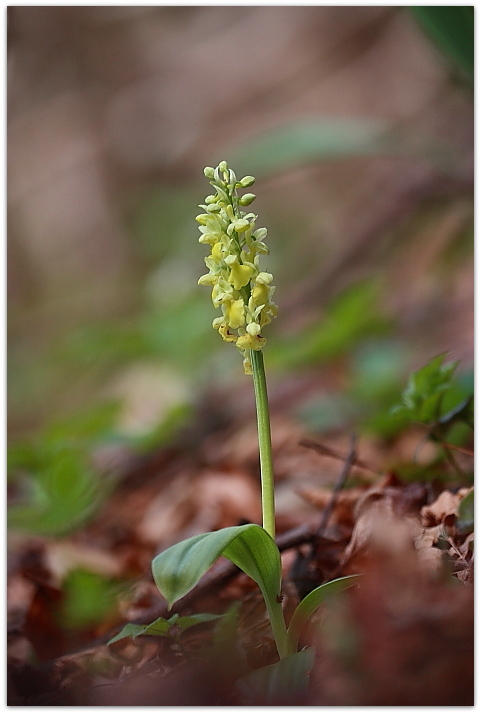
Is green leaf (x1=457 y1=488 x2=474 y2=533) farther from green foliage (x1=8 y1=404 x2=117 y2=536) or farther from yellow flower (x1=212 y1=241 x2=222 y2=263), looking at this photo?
green foliage (x1=8 y1=404 x2=117 y2=536)

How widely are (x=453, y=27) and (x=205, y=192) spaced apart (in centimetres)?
167

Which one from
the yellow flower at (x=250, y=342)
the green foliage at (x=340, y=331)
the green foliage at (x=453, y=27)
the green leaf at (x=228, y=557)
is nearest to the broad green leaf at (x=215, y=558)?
the green leaf at (x=228, y=557)

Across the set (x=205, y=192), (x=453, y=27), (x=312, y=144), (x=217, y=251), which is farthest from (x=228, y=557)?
(x=205, y=192)

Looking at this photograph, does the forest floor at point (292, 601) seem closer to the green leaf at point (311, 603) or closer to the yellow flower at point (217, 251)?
the green leaf at point (311, 603)

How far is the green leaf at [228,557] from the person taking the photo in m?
0.55

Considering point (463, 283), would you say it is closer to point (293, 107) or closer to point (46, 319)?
point (293, 107)

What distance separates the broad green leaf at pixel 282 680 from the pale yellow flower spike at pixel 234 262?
0.95 feet

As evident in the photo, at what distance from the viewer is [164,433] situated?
64.7 inches

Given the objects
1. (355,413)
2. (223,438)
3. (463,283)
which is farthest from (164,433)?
(463,283)

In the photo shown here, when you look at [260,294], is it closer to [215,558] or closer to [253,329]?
[253,329]

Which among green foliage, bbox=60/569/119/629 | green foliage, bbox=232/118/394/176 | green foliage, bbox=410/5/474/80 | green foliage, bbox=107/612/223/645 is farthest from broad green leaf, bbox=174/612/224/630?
green foliage, bbox=232/118/394/176

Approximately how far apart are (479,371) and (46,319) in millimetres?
1995

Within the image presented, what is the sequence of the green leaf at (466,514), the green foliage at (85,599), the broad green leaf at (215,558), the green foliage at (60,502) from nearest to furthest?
the broad green leaf at (215,558) < the green leaf at (466,514) < the green foliage at (85,599) < the green foliage at (60,502)

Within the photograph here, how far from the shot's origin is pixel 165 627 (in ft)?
2.15
